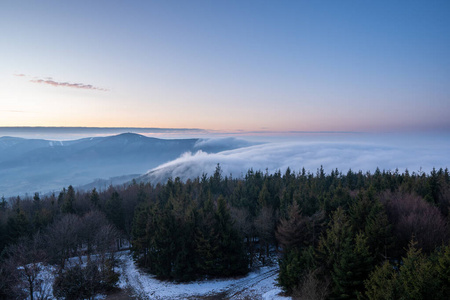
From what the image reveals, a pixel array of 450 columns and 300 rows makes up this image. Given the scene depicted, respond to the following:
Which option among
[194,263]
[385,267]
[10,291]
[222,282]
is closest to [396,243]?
[385,267]

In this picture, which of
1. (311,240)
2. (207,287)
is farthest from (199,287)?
(311,240)

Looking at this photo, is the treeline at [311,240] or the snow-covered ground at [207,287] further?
the snow-covered ground at [207,287]

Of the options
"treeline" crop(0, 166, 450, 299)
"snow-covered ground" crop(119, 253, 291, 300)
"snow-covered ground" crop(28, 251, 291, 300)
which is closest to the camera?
"treeline" crop(0, 166, 450, 299)

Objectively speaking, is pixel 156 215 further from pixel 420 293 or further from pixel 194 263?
pixel 420 293

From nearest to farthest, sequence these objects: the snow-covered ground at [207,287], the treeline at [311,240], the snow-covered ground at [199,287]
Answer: the treeline at [311,240] → the snow-covered ground at [199,287] → the snow-covered ground at [207,287]

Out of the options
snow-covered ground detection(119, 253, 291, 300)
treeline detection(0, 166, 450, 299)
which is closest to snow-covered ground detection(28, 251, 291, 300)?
snow-covered ground detection(119, 253, 291, 300)

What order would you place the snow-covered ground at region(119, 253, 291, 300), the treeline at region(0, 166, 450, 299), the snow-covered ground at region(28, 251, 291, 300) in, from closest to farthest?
the treeline at region(0, 166, 450, 299), the snow-covered ground at region(28, 251, 291, 300), the snow-covered ground at region(119, 253, 291, 300)

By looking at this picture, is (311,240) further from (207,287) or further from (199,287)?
(199,287)

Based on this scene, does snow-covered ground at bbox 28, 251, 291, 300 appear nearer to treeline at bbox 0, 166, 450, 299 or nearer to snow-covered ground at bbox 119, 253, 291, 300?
snow-covered ground at bbox 119, 253, 291, 300

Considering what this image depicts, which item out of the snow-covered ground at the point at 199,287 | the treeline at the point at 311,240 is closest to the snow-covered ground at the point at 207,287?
the snow-covered ground at the point at 199,287

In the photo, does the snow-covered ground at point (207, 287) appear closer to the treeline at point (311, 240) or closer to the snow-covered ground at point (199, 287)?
the snow-covered ground at point (199, 287)
